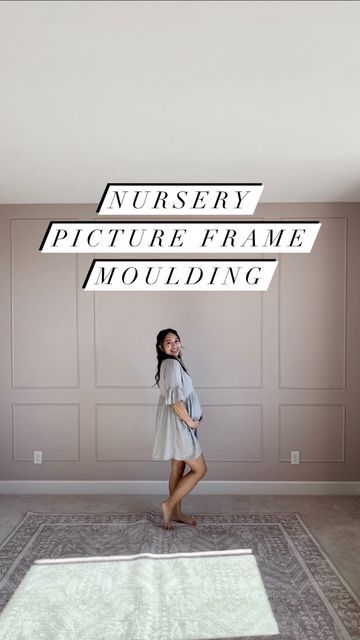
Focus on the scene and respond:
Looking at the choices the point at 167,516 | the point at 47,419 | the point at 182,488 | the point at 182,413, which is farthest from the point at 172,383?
the point at 47,419

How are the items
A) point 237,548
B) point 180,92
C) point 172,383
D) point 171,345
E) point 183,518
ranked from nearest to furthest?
1. point 180,92
2. point 237,548
3. point 172,383
4. point 171,345
5. point 183,518

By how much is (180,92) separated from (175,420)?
219 centimetres

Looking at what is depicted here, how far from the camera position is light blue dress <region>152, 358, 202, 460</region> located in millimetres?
3664

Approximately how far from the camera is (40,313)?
460 cm

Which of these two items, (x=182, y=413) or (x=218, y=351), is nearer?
(x=182, y=413)

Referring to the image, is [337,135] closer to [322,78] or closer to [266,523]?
[322,78]

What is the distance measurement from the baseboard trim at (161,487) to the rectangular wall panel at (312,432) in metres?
0.22

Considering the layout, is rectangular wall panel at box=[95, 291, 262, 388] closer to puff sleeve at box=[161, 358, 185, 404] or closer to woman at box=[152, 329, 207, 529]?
woman at box=[152, 329, 207, 529]

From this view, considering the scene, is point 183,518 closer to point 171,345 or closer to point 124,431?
point 124,431

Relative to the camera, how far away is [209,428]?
4.57 m

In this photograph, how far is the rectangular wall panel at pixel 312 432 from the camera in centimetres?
458

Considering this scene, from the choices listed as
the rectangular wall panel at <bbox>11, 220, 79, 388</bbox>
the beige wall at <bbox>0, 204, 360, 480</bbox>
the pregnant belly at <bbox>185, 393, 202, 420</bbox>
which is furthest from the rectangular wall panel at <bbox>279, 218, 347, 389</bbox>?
the rectangular wall panel at <bbox>11, 220, 79, 388</bbox>

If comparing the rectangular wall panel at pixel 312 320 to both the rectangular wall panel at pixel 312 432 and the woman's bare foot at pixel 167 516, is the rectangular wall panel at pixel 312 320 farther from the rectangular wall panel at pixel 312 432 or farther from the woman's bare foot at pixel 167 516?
the woman's bare foot at pixel 167 516

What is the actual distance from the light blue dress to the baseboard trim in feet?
3.01
